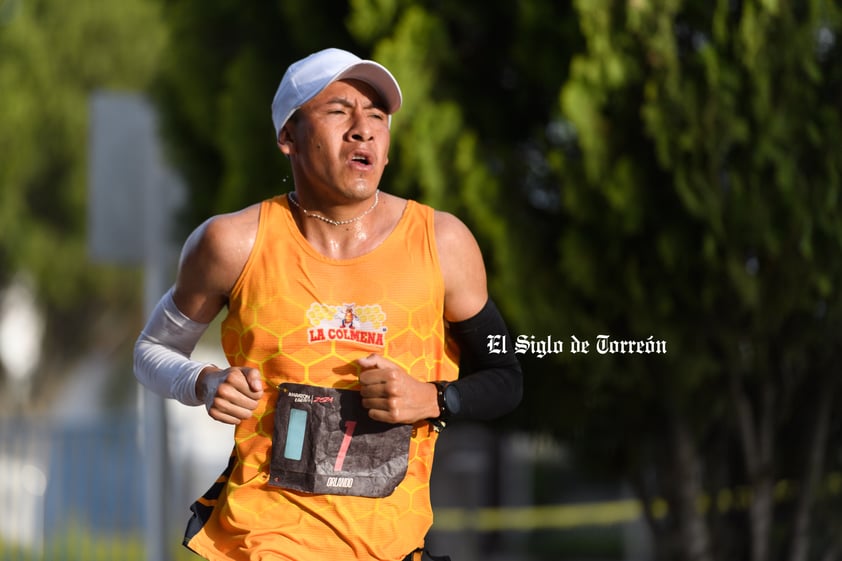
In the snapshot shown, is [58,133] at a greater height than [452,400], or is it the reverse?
[58,133]

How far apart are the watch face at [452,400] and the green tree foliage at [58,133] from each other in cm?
1783

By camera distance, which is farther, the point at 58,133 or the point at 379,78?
the point at 58,133

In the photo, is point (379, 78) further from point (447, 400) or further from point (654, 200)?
point (654, 200)

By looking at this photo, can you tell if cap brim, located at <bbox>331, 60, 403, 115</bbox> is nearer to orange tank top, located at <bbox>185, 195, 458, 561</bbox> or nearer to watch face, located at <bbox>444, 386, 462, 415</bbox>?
orange tank top, located at <bbox>185, 195, 458, 561</bbox>

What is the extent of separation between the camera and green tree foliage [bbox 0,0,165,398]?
1997 centimetres

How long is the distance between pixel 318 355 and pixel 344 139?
1.48 ft

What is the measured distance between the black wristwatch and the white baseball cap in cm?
60

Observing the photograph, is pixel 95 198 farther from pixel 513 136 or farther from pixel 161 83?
pixel 513 136

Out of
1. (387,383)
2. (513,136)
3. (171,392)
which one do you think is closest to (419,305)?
(387,383)

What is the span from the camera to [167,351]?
8.82ft

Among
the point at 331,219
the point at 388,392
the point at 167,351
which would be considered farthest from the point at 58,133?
the point at 388,392

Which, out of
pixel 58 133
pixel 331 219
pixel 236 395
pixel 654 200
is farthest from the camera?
pixel 58 133

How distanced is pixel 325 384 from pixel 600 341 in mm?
2591

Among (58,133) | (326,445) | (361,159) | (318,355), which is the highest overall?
(58,133)
